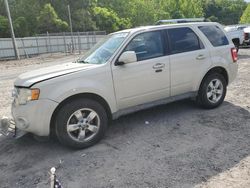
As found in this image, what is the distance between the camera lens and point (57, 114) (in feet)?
15.3

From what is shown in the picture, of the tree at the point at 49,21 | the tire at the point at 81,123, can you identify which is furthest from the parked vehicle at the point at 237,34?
the tree at the point at 49,21

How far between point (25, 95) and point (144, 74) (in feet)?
6.58

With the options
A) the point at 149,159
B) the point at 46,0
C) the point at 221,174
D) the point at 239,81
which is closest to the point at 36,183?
the point at 149,159

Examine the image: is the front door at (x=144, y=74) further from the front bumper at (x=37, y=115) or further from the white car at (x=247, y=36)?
the white car at (x=247, y=36)

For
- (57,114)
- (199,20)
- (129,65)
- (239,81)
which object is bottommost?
(239,81)

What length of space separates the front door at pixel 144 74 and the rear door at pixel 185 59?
180 millimetres

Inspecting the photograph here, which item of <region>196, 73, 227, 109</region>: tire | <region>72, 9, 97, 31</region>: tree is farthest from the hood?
<region>72, 9, 97, 31</region>: tree

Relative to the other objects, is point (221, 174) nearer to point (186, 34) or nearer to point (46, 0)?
point (186, 34)

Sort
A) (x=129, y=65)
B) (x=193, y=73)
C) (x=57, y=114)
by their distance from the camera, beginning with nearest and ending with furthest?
(x=57, y=114) → (x=129, y=65) → (x=193, y=73)

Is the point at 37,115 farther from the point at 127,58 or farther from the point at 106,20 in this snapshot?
the point at 106,20

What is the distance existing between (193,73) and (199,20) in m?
1.32

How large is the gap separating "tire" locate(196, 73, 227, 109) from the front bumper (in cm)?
306

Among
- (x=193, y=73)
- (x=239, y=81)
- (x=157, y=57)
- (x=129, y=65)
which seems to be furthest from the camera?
(x=239, y=81)

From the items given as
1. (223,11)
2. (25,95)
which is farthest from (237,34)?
(223,11)
